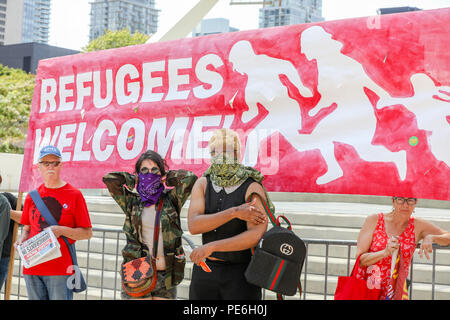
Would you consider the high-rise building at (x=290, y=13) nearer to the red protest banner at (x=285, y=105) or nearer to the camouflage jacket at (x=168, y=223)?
the red protest banner at (x=285, y=105)

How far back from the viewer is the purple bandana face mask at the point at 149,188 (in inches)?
163

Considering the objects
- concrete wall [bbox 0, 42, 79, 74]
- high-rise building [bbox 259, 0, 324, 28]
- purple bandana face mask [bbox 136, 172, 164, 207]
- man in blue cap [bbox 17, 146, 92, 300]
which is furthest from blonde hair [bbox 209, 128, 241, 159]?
high-rise building [bbox 259, 0, 324, 28]

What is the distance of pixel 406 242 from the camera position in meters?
3.76

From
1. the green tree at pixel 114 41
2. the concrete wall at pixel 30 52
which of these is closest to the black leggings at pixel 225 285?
the green tree at pixel 114 41

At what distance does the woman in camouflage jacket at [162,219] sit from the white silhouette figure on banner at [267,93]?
0.79 meters

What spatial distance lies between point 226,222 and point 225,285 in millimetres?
417

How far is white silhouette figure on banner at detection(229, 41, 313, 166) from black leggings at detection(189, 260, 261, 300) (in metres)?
1.27

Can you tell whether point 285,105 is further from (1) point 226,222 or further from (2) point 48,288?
(2) point 48,288

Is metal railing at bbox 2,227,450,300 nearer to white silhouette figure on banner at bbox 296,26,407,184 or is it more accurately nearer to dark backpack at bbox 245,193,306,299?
white silhouette figure on banner at bbox 296,26,407,184

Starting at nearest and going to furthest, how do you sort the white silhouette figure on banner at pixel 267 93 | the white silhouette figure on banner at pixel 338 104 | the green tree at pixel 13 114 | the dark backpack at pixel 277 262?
the dark backpack at pixel 277 262, the white silhouette figure on banner at pixel 338 104, the white silhouette figure on banner at pixel 267 93, the green tree at pixel 13 114

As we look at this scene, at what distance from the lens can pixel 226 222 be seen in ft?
12.0
